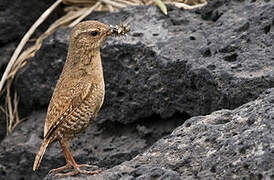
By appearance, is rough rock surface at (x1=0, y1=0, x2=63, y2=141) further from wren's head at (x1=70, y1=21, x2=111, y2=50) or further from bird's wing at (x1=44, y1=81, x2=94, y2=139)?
bird's wing at (x1=44, y1=81, x2=94, y2=139)

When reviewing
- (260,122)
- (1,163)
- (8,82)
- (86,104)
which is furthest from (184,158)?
(8,82)

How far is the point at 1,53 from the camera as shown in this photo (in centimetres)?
827

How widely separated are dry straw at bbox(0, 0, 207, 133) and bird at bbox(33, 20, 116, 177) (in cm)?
184

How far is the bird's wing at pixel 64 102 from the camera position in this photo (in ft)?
18.0

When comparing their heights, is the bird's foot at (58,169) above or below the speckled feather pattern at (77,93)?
below

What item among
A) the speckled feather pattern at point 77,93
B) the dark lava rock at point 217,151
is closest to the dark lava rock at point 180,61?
the speckled feather pattern at point 77,93

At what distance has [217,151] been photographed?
13.7ft

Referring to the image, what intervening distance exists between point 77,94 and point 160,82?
906 mm

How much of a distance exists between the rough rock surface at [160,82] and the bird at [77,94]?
0.61 meters

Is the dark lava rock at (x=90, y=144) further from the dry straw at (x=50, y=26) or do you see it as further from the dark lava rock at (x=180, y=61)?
the dry straw at (x=50, y=26)

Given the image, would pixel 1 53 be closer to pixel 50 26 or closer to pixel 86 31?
pixel 50 26

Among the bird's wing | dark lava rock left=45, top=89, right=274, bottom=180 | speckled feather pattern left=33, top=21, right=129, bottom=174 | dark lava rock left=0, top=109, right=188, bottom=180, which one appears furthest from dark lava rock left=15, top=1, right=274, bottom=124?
dark lava rock left=45, top=89, right=274, bottom=180

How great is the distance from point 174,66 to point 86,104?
35.3 inches

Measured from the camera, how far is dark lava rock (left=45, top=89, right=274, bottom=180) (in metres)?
3.90
